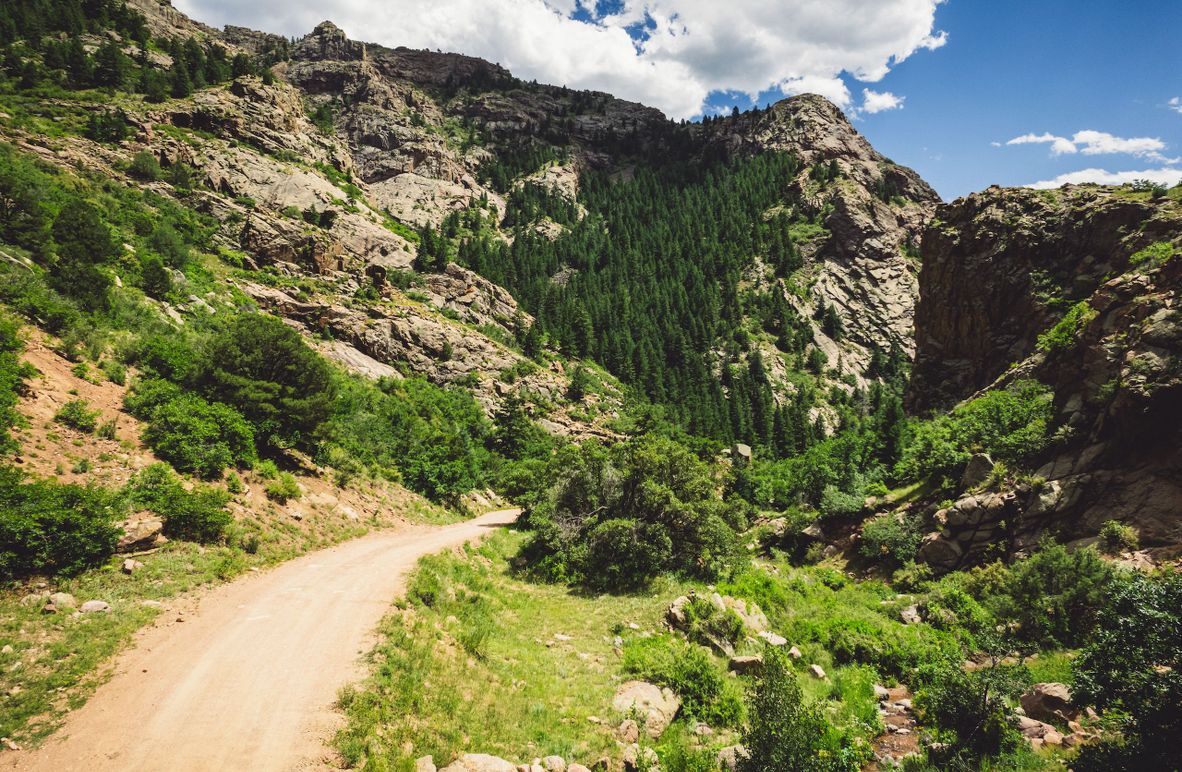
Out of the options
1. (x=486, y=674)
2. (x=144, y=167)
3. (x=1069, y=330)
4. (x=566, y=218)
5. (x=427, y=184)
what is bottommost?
(x=486, y=674)

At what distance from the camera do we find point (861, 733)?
476 inches

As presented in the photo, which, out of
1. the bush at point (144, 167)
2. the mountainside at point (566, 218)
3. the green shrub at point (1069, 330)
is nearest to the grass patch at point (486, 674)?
the green shrub at point (1069, 330)

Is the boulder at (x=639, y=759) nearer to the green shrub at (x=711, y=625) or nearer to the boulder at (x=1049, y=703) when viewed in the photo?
the green shrub at (x=711, y=625)

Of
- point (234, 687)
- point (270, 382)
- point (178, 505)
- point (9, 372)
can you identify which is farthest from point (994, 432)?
point (9, 372)

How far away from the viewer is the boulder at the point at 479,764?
8.14 meters

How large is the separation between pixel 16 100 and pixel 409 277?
4637 centimetres

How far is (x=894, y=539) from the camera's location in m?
25.6

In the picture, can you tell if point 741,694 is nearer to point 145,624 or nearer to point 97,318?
point 145,624

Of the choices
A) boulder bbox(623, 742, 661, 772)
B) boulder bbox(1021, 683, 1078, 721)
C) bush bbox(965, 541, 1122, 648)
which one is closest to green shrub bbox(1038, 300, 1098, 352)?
bush bbox(965, 541, 1122, 648)

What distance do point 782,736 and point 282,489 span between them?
20410mm

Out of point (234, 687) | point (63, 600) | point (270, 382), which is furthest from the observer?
point (270, 382)

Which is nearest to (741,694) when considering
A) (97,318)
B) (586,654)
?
(586,654)

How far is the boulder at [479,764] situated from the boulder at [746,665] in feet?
27.1

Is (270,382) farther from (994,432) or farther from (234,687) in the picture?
(994,432)
